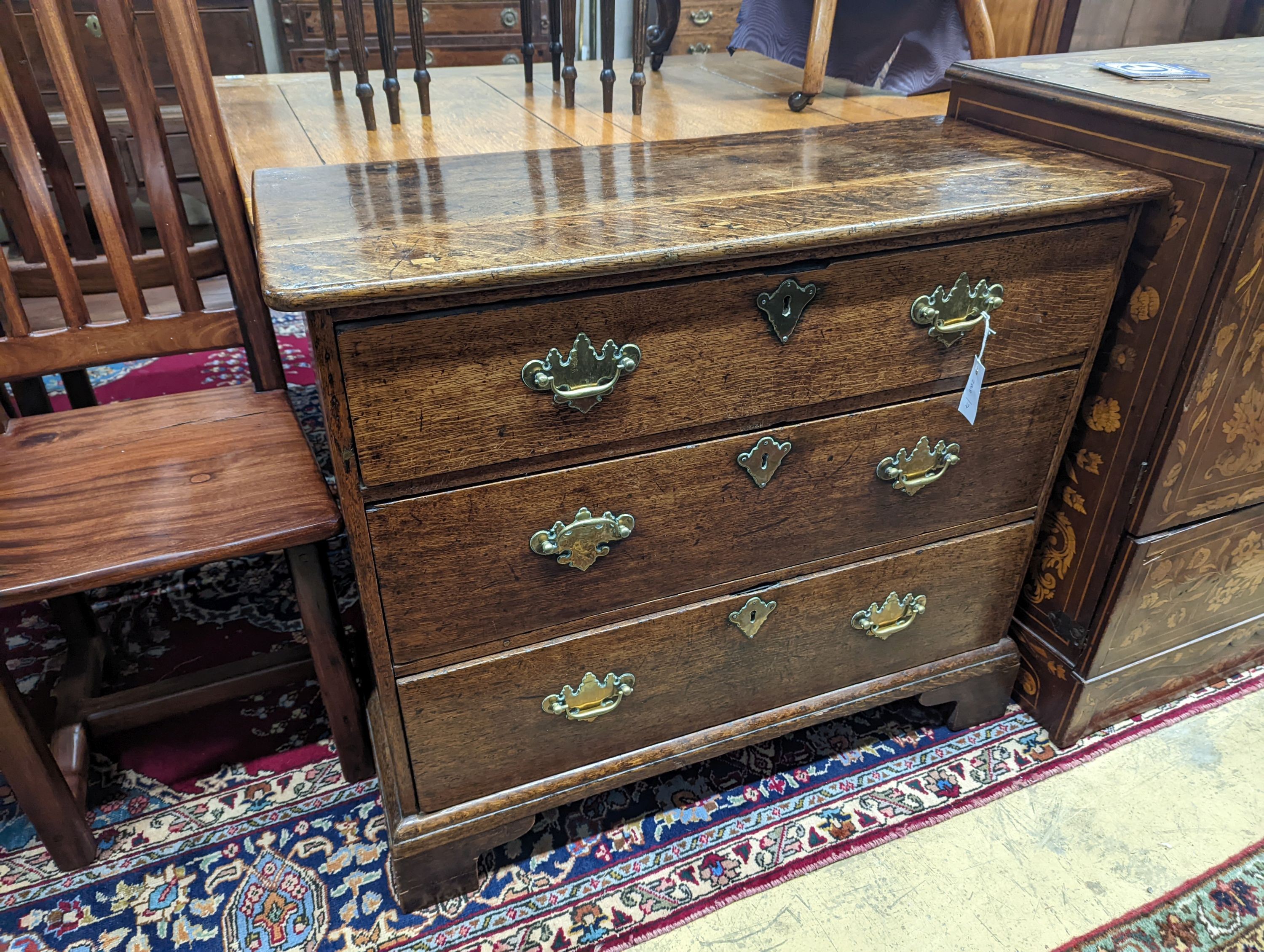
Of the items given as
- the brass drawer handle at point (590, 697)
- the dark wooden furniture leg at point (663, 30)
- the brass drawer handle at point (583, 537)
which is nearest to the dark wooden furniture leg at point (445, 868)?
the brass drawer handle at point (590, 697)

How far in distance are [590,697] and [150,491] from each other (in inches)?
26.3

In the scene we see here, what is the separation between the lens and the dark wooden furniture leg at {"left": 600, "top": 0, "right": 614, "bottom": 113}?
4.35ft

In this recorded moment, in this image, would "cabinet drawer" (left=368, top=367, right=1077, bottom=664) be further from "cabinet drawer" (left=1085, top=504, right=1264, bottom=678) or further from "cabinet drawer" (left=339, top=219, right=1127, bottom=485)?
"cabinet drawer" (left=1085, top=504, right=1264, bottom=678)

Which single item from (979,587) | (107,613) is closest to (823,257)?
(979,587)

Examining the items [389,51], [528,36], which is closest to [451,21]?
[528,36]

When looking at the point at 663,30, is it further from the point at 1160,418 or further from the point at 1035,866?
the point at 1035,866

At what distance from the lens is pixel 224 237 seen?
4.14ft

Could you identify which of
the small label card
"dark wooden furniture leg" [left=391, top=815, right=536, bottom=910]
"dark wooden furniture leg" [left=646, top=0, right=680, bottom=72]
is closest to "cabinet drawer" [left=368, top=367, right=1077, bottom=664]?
"dark wooden furniture leg" [left=391, top=815, right=536, bottom=910]

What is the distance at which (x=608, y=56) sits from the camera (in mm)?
1424

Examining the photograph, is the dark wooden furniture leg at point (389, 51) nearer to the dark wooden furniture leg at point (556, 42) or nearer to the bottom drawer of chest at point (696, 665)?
the dark wooden furniture leg at point (556, 42)

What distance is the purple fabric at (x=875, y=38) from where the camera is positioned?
1552 millimetres

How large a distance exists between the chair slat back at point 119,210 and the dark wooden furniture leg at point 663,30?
3.16 feet

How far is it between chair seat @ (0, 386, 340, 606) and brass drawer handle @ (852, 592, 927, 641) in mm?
780

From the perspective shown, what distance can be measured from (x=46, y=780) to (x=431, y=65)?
2.80 m
